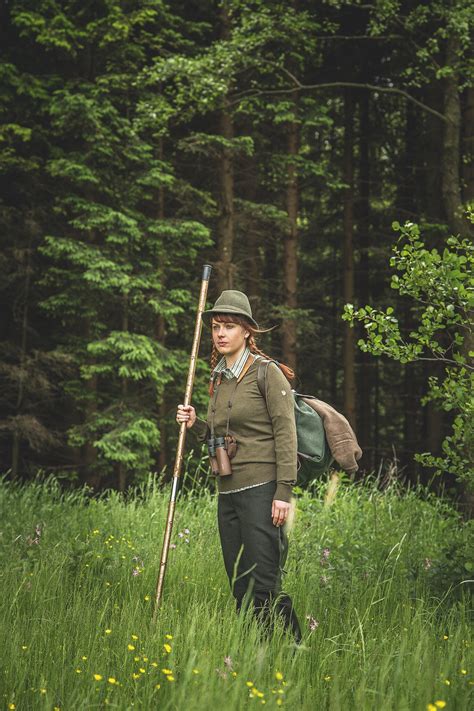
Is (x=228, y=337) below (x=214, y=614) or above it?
above

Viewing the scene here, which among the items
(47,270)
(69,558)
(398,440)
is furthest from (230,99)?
(398,440)

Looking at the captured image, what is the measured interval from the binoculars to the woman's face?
514mm

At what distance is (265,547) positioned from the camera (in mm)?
4426

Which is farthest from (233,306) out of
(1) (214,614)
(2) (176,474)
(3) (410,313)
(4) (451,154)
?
(3) (410,313)

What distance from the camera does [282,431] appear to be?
4.39m

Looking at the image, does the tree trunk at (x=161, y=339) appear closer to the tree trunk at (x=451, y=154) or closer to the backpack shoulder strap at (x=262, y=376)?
the tree trunk at (x=451, y=154)

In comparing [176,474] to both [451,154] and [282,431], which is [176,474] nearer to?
[282,431]

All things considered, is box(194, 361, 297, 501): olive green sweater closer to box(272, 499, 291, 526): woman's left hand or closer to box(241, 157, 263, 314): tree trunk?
box(272, 499, 291, 526): woman's left hand

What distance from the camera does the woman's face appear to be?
181 inches

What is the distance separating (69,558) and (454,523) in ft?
11.7

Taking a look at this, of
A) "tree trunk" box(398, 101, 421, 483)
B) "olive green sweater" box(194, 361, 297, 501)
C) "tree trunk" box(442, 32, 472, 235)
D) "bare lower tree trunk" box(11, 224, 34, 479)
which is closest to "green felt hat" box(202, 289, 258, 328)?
"olive green sweater" box(194, 361, 297, 501)

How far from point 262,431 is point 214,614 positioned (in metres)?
1.04

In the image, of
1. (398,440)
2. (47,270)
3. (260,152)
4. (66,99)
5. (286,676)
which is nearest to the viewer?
(286,676)

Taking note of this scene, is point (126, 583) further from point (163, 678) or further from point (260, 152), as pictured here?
point (260, 152)
